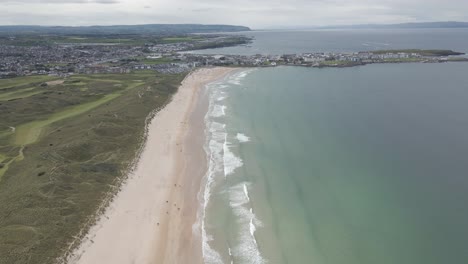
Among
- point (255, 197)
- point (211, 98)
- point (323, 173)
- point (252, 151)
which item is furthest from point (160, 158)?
point (211, 98)

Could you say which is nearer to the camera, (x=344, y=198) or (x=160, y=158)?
(x=344, y=198)

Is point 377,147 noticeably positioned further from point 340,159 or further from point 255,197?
point 255,197

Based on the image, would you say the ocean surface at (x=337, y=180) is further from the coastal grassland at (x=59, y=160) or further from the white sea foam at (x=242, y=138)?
the coastal grassland at (x=59, y=160)

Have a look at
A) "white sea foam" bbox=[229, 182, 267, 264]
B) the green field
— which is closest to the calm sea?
"white sea foam" bbox=[229, 182, 267, 264]

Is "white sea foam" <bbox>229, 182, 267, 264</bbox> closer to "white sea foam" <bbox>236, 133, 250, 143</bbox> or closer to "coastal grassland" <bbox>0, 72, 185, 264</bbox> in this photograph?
"coastal grassland" <bbox>0, 72, 185, 264</bbox>

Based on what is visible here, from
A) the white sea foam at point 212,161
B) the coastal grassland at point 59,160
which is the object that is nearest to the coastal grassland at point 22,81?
the coastal grassland at point 59,160
